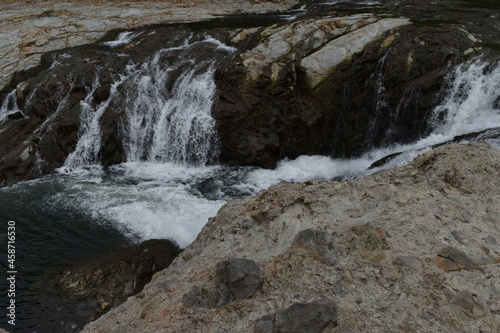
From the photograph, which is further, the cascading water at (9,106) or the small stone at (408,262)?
the cascading water at (9,106)

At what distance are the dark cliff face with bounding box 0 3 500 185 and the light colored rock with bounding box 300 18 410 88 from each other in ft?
0.59

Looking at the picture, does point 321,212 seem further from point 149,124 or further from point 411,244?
point 149,124

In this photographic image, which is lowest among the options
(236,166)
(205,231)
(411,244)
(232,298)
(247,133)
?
(236,166)

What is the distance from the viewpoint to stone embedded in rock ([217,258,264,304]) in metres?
3.50

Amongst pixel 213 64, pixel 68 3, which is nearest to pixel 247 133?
pixel 213 64

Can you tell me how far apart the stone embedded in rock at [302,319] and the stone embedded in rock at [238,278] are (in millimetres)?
339

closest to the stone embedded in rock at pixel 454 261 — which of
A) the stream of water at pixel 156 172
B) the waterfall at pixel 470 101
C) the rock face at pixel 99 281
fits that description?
the rock face at pixel 99 281

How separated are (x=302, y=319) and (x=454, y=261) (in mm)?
1467

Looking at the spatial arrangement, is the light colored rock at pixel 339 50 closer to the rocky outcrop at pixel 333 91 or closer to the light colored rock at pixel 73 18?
the rocky outcrop at pixel 333 91

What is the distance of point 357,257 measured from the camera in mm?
3605

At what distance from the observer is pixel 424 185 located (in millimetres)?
4469

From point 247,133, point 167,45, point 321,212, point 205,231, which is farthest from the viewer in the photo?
point 167,45

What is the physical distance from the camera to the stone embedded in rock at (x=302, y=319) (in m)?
3.05

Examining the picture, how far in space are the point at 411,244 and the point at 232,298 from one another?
172cm
